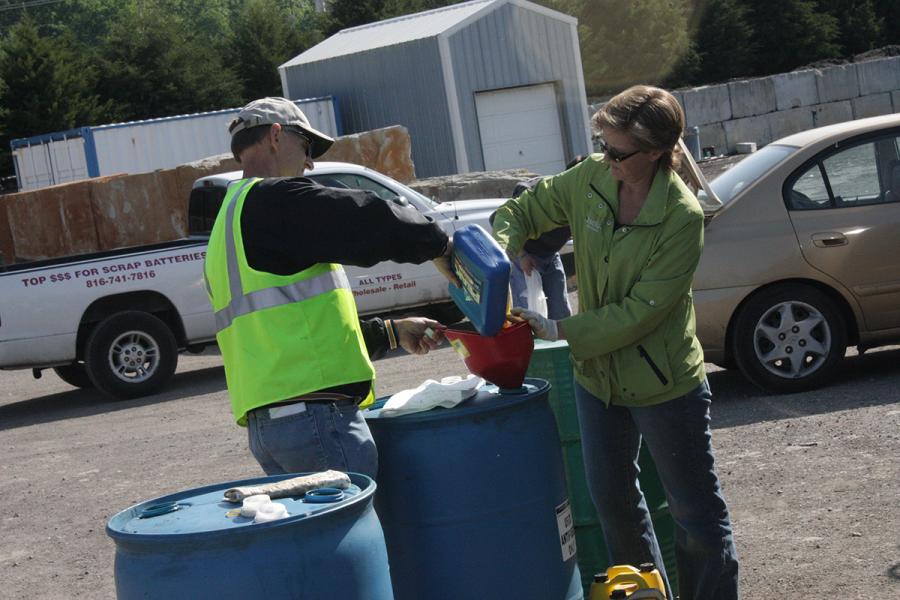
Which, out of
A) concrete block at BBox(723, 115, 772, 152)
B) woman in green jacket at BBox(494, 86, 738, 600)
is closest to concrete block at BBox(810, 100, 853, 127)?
concrete block at BBox(723, 115, 772, 152)

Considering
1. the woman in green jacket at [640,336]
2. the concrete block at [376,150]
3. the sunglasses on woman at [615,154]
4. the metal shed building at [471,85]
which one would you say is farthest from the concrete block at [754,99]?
the sunglasses on woman at [615,154]

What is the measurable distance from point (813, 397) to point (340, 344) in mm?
5242

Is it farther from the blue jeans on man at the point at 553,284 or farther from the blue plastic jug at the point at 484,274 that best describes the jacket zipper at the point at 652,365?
the blue jeans on man at the point at 553,284

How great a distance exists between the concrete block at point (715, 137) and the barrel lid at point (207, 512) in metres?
32.4

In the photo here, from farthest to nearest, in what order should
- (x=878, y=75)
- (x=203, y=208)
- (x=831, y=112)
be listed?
(x=878, y=75), (x=831, y=112), (x=203, y=208)

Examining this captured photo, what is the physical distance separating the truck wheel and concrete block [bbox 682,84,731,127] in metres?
25.3

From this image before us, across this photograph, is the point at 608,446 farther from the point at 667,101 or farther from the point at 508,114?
the point at 508,114

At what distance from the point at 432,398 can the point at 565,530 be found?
1.84 feet

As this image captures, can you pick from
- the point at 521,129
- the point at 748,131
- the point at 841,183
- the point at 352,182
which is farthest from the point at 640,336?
the point at 748,131

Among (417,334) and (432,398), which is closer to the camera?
(432,398)

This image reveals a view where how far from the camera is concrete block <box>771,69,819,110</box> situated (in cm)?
3728

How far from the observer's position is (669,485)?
405cm

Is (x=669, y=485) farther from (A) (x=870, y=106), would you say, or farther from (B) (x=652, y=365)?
(A) (x=870, y=106)

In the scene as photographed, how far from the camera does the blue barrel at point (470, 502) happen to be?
144 inches
